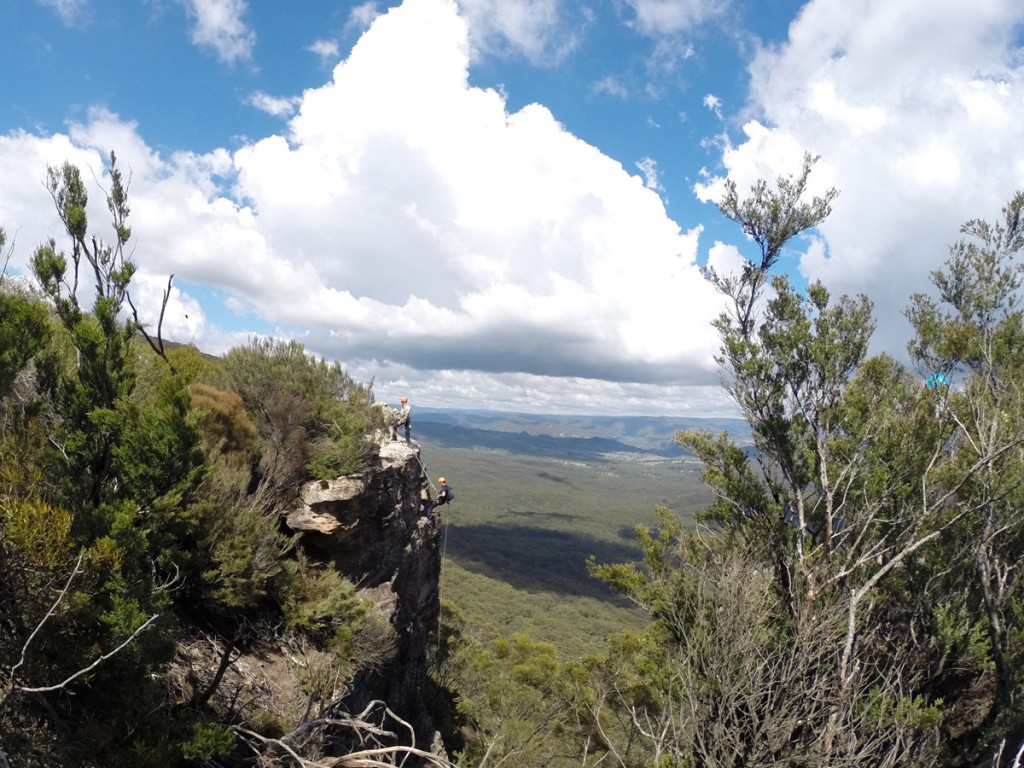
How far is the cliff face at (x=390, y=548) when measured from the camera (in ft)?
Answer: 37.6

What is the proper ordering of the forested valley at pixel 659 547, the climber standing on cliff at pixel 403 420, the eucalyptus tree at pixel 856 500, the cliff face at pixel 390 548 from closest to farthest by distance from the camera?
the forested valley at pixel 659 547 → the eucalyptus tree at pixel 856 500 → the cliff face at pixel 390 548 → the climber standing on cliff at pixel 403 420

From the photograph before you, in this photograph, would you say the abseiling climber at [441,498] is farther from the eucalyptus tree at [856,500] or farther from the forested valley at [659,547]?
the eucalyptus tree at [856,500]

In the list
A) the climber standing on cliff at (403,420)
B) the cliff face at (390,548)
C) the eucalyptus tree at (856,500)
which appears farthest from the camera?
the climber standing on cliff at (403,420)

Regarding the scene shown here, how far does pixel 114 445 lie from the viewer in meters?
5.93

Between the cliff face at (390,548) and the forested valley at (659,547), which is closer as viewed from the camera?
the forested valley at (659,547)

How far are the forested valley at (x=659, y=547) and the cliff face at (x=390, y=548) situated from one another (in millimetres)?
620

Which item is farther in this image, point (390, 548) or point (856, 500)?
point (390, 548)

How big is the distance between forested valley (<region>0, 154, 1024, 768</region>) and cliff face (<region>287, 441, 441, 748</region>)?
620 mm

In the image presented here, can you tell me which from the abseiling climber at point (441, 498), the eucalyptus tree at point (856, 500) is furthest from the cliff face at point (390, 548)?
the eucalyptus tree at point (856, 500)

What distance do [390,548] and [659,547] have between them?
23.6 feet

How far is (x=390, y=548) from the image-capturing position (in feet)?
46.4

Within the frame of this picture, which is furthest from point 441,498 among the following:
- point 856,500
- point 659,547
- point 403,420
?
point 856,500

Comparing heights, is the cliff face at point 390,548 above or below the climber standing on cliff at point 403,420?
below

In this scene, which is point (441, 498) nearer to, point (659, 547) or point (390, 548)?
point (390, 548)
